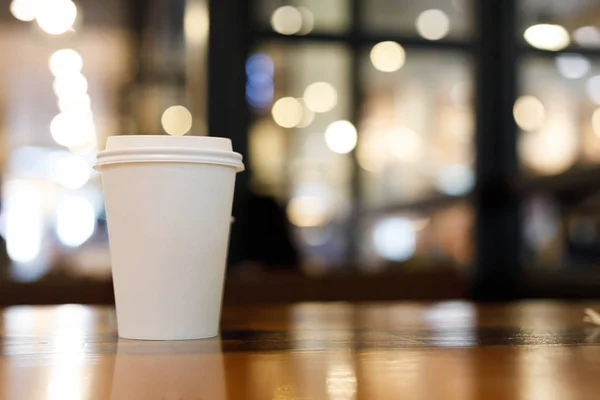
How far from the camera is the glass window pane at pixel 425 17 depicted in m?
4.23

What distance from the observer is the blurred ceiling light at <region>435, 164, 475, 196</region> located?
429 cm

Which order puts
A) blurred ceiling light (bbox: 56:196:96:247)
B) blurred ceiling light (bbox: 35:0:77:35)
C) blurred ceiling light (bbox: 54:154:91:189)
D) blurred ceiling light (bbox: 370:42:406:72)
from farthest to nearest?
blurred ceiling light (bbox: 54:154:91:189) → blurred ceiling light (bbox: 56:196:96:247) → blurred ceiling light (bbox: 35:0:77:35) → blurred ceiling light (bbox: 370:42:406:72)

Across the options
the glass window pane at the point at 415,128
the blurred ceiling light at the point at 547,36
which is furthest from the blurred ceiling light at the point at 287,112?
the blurred ceiling light at the point at 547,36


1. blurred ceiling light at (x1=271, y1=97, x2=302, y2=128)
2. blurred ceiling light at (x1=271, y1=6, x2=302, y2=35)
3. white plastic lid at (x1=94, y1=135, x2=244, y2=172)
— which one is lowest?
white plastic lid at (x1=94, y1=135, x2=244, y2=172)

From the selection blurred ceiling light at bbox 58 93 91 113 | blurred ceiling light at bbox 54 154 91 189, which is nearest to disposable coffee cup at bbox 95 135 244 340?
blurred ceiling light at bbox 54 154 91 189

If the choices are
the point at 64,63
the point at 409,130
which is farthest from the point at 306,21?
the point at 64,63

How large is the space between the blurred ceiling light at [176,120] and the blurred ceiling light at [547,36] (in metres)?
2.01

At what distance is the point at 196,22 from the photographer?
4160 mm

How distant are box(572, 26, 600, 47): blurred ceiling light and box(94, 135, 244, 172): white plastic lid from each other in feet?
12.0

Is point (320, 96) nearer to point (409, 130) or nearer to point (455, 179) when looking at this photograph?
point (409, 130)

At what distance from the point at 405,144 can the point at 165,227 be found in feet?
12.0

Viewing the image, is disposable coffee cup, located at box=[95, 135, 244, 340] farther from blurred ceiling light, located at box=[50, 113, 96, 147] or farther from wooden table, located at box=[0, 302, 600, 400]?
→ blurred ceiling light, located at box=[50, 113, 96, 147]

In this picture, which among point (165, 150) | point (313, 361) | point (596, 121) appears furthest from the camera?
point (596, 121)

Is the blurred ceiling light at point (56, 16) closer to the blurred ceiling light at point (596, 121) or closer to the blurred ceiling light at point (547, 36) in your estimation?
the blurred ceiling light at point (547, 36)
